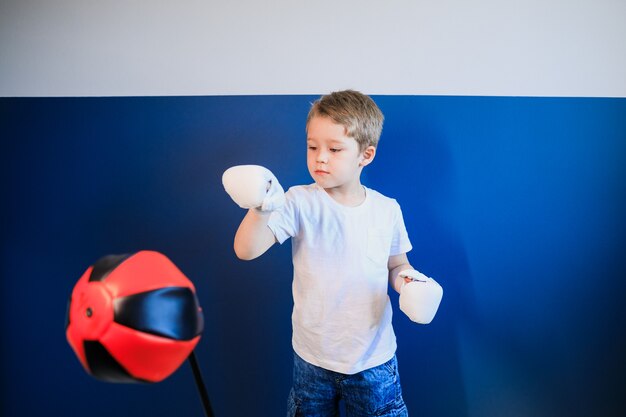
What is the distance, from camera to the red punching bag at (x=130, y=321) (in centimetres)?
50

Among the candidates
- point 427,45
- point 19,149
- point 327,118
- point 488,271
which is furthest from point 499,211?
point 19,149

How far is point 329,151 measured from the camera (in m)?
0.78

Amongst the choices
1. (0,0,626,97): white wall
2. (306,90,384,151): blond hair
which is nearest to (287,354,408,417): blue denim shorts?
(306,90,384,151): blond hair

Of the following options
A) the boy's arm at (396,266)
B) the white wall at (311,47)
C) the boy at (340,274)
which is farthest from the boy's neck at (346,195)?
the white wall at (311,47)

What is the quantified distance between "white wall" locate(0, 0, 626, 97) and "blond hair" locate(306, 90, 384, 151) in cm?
25

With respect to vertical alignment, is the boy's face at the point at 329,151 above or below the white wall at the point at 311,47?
below

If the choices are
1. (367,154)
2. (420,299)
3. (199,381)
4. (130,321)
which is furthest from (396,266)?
(130,321)

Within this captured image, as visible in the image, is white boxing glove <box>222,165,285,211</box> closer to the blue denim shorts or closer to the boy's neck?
the boy's neck

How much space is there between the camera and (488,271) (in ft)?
3.74

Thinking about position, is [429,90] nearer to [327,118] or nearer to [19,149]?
[327,118]

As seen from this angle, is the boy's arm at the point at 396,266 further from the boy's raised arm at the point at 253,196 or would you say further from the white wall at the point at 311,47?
the white wall at the point at 311,47

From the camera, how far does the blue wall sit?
3.41 ft

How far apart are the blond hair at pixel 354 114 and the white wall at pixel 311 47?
250mm

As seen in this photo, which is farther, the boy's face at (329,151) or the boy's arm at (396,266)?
the boy's arm at (396,266)
